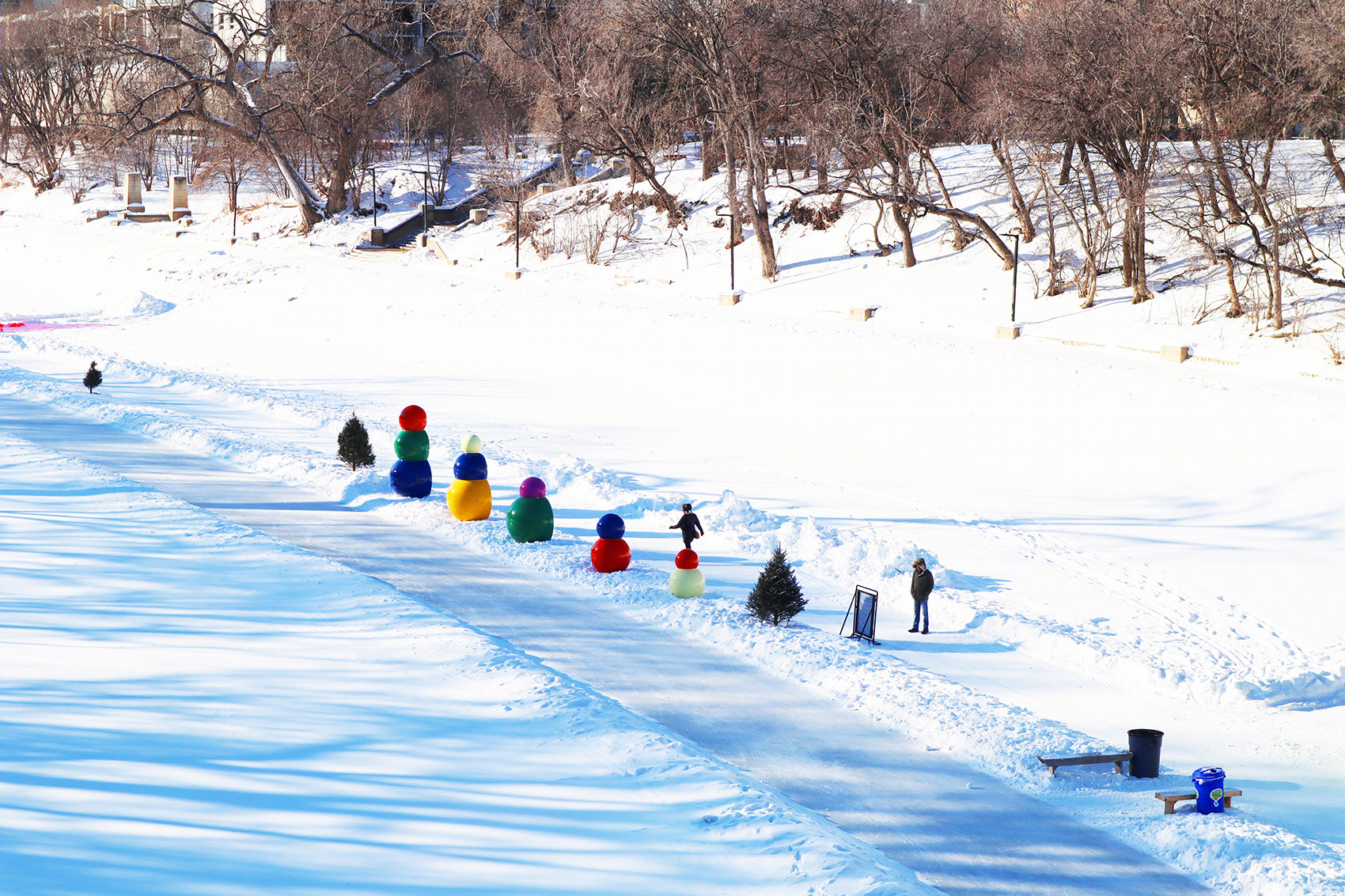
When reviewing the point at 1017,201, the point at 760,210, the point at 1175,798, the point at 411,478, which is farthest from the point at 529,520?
the point at 760,210

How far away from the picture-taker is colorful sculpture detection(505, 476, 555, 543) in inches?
587

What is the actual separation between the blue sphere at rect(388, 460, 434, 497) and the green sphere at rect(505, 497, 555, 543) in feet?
8.41

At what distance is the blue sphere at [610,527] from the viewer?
13836 mm

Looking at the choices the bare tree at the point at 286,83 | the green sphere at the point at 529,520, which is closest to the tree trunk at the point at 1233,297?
the green sphere at the point at 529,520

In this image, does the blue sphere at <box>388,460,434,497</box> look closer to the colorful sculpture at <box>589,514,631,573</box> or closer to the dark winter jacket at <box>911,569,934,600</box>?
the colorful sculpture at <box>589,514,631,573</box>

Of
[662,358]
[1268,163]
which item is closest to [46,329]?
[662,358]

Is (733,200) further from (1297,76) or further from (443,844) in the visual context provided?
(443,844)

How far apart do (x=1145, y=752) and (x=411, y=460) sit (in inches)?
430

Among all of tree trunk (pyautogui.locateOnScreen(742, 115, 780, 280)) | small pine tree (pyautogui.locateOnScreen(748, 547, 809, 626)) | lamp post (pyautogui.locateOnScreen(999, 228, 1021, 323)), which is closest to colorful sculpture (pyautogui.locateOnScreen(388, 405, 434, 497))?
small pine tree (pyautogui.locateOnScreen(748, 547, 809, 626))

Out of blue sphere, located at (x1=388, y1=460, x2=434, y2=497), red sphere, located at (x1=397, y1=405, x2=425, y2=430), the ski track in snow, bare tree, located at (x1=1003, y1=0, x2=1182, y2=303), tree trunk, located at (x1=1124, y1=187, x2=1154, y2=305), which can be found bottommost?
the ski track in snow

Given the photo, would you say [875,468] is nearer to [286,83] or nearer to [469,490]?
[469,490]

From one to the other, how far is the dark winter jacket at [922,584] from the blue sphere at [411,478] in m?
7.65

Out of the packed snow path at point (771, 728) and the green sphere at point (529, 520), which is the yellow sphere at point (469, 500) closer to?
the packed snow path at point (771, 728)

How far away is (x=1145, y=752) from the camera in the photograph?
9.27 metres
